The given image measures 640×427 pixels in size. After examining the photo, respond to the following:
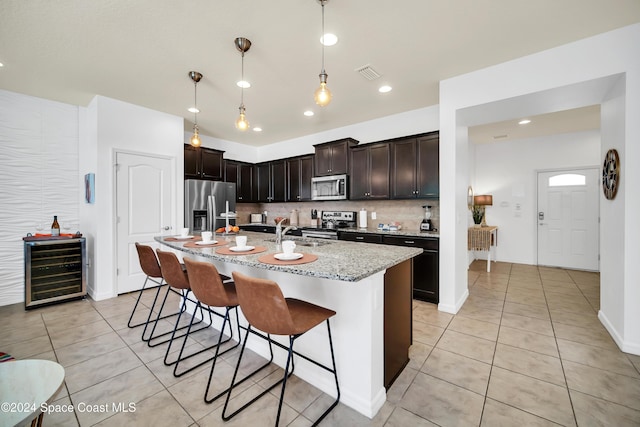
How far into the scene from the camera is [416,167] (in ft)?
12.8

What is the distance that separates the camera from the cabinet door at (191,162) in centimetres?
469

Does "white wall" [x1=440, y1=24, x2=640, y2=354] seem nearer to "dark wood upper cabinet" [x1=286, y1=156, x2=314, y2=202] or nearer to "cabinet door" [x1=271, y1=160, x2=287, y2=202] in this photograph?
"dark wood upper cabinet" [x1=286, y1=156, x2=314, y2=202]

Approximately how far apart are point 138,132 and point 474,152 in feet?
22.4

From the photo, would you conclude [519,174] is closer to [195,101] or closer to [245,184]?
[245,184]

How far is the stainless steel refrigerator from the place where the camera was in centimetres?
452

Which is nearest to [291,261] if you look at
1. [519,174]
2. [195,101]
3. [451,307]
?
[451,307]

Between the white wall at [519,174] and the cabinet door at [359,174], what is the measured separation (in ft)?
10.3

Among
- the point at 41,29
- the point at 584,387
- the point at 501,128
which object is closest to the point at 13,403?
the point at 41,29

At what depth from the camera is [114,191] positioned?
3721mm

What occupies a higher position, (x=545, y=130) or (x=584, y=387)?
(x=545, y=130)

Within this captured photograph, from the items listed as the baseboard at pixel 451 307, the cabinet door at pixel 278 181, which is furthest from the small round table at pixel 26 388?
the cabinet door at pixel 278 181

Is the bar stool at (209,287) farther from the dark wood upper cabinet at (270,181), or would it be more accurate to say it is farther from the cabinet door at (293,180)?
the dark wood upper cabinet at (270,181)

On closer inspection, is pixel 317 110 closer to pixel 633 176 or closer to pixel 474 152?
pixel 633 176

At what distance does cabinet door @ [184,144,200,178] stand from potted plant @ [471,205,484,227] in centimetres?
602
